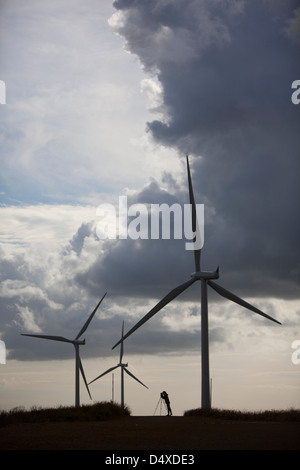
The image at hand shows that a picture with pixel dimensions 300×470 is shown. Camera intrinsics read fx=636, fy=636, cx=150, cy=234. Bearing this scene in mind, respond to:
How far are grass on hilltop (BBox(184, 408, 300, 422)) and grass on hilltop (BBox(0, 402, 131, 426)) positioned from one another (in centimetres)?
749

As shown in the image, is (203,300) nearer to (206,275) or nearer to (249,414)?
(206,275)

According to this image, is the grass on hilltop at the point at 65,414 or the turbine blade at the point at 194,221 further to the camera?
the turbine blade at the point at 194,221

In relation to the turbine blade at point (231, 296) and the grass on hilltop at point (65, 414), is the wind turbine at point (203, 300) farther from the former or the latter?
the grass on hilltop at point (65, 414)

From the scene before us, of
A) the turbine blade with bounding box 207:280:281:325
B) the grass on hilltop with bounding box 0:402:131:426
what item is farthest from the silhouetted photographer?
the turbine blade with bounding box 207:280:281:325

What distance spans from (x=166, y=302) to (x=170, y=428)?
2124cm

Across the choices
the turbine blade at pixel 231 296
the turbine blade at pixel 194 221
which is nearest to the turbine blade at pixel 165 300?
the turbine blade at pixel 194 221

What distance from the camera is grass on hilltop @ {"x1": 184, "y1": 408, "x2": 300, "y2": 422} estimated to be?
57.6m

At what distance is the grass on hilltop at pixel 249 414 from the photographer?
189 ft

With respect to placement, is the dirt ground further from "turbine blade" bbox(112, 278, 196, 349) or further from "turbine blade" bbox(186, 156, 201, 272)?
"turbine blade" bbox(186, 156, 201, 272)

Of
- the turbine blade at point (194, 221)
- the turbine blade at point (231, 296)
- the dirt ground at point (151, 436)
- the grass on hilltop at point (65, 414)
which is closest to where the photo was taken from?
the dirt ground at point (151, 436)

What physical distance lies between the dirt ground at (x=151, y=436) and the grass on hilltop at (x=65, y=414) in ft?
13.4
